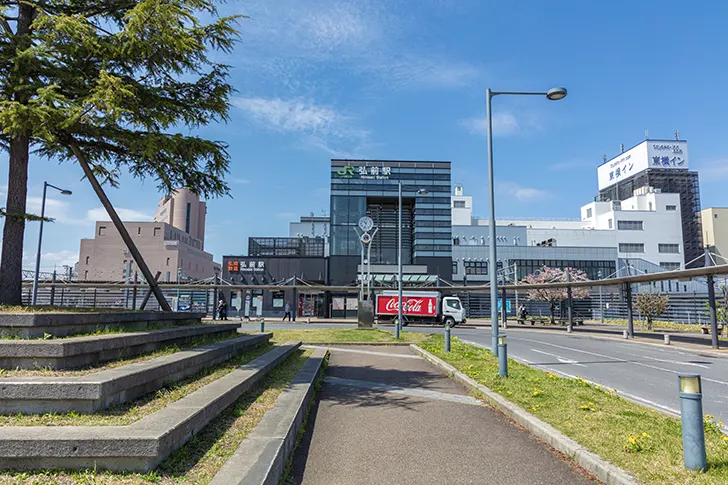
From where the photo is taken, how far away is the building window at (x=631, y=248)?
76688 mm

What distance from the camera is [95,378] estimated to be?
511 centimetres

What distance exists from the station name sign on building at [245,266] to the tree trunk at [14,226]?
4839 cm

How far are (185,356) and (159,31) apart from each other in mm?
5525

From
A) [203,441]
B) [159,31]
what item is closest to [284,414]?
[203,441]

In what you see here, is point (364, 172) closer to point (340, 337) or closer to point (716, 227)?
point (340, 337)

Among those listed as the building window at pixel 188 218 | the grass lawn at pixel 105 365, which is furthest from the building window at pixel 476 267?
the building window at pixel 188 218

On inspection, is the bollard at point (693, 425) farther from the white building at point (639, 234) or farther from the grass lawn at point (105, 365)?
the white building at point (639, 234)

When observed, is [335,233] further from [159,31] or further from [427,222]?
[159,31]

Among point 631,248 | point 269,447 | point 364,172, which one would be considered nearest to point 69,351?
point 269,447

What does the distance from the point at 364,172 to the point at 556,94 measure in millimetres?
54075

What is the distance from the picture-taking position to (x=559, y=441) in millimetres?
5891

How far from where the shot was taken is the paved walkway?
5.08m

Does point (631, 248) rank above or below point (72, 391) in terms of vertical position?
above

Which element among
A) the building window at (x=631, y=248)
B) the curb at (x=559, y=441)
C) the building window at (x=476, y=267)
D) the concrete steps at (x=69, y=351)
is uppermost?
the building window at (x=631, y=248)
